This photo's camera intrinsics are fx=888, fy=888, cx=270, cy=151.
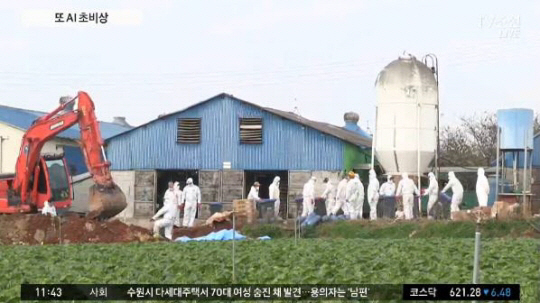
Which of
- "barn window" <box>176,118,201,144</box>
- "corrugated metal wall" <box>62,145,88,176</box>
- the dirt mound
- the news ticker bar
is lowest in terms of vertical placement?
the dirt mound

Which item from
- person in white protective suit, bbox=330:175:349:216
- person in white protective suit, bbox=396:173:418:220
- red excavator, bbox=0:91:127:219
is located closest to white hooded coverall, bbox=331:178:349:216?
person in white protective suit, bbox=330:175:349:216

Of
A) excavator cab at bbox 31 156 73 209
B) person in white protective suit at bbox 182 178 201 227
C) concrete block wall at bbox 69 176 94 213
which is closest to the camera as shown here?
excavator cab at bbox 31 156 73 209

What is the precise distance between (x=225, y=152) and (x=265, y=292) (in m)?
26.9

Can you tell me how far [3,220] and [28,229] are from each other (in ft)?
2.81

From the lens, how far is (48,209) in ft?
81.1

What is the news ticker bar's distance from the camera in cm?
680

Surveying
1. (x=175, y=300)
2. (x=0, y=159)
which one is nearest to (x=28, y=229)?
(x=0, y=159)

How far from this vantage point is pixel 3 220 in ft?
79.4

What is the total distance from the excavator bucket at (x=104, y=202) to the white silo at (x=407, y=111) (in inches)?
415

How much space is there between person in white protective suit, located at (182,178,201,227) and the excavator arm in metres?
3.16

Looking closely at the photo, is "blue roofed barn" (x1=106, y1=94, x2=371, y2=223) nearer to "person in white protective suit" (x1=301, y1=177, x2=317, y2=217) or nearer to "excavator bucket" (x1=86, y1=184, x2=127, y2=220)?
"person in white protective suit" (x1=301, y1=177, x2=317, y2=217)

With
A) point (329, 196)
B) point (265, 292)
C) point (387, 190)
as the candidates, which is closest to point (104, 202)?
point (329, 196)

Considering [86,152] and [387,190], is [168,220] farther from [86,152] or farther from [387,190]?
[387,190]

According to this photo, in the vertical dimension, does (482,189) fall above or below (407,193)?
above
